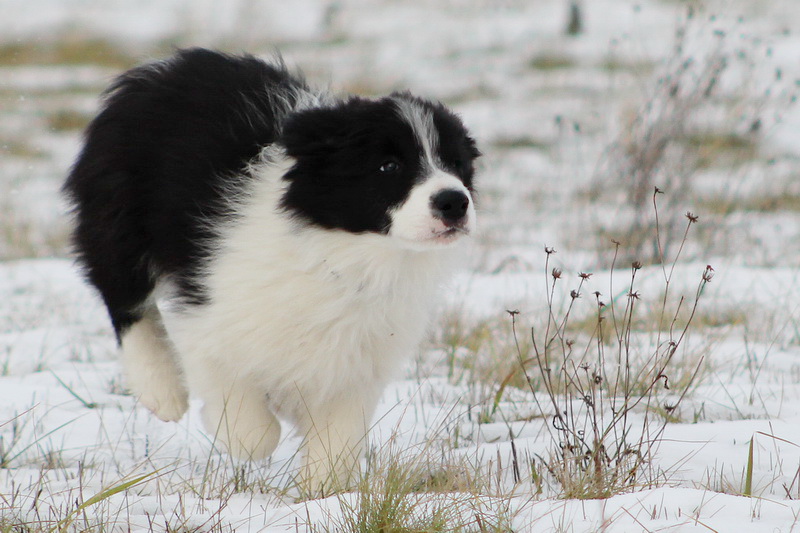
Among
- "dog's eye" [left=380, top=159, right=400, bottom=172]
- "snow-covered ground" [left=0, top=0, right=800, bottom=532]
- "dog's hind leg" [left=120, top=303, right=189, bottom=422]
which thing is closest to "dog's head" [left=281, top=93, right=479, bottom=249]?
"dog's eye" [left=380, top=159, right=400, bottom=172]

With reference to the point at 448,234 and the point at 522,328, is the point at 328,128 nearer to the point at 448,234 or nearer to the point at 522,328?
the point at 448,234

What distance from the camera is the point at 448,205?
3088mm

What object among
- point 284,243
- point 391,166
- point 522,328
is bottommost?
point 522,328

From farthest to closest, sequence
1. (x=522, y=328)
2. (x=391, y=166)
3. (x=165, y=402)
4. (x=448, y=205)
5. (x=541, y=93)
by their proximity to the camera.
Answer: (x=541, y=93) → (x=522, y=328) → (x=165, y=402) → (x=391, y=166) → (x=448, y=205)

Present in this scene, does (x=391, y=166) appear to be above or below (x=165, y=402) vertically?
above

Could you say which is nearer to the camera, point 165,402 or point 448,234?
point 448,234

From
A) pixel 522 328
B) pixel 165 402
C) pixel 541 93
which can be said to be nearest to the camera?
pixel 165 402

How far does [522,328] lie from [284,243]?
2070mm

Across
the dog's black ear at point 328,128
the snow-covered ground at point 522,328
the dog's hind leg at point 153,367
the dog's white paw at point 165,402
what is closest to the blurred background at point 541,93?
the snow-covered ground at point 522,328

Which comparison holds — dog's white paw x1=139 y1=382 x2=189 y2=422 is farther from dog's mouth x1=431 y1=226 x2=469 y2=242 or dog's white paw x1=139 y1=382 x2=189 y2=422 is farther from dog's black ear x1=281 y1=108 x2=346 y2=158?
dog's mouth x1=431 y1=226 x2=469 y2=242

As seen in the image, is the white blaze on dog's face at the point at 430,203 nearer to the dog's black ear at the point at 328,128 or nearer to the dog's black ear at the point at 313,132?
the dog's black ear at the point at 328,128

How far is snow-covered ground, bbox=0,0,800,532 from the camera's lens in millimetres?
2666

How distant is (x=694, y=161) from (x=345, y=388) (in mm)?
4515

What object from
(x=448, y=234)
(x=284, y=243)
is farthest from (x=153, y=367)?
(x=448, y=234)
